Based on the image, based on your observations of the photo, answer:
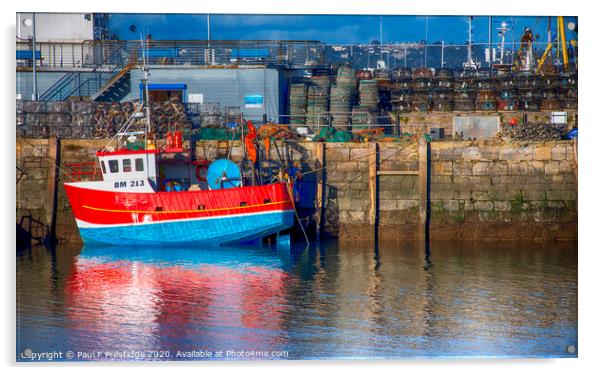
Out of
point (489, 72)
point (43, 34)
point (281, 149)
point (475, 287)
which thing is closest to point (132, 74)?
point (43, 34)

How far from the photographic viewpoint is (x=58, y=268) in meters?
26.2

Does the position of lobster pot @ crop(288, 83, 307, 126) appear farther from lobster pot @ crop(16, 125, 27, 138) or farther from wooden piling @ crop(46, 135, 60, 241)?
lobster pot @ crop(16, 125, 27, 138)

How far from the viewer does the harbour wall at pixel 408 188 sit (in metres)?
30.1

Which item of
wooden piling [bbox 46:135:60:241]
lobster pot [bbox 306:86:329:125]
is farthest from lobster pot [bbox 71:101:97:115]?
lobster pot [bbox 306:86:329:125]

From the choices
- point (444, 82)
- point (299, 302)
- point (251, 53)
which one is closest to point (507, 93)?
point (444, 82)

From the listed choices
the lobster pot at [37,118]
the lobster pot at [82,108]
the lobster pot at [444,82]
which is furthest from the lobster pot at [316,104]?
the lobster pot at [37,118]

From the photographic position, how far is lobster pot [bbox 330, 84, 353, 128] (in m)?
35.7

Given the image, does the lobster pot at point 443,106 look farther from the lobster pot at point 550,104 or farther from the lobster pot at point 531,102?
the lobster pot at point 550,104

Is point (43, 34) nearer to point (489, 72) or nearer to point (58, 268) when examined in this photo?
point (58, 268)

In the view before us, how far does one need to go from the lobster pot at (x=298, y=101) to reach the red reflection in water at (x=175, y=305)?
394 inches

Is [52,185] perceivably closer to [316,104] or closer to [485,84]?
[316,104]

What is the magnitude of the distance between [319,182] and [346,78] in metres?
7.22

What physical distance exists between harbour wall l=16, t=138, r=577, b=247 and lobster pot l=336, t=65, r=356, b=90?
246 inches

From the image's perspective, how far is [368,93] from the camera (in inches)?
1438
